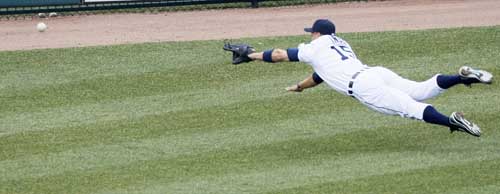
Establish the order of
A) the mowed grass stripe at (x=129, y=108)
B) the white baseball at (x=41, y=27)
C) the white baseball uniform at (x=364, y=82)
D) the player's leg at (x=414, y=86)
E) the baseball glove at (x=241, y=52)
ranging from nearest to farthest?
the white baseball uniform at (x=364, y=82) → the player's leg at (x=414, y=86) → the baseball glove at (x=241, y=52) → the mowed grass stripe at (x=129, y=108) → the white baseball at (x=41, y=27)

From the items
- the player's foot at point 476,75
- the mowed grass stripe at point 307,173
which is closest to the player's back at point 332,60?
the mowed grass stripe at point 307,173

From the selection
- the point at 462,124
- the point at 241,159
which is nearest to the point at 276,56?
the point at 241,159

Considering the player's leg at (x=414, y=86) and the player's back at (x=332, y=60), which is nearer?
the player's leg at (x=414, y=86)

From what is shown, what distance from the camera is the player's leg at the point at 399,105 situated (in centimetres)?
1076

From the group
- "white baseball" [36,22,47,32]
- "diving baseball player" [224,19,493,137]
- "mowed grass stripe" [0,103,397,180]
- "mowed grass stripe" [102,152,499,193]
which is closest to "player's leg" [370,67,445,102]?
"diving baseball player" [224,19,493,137]

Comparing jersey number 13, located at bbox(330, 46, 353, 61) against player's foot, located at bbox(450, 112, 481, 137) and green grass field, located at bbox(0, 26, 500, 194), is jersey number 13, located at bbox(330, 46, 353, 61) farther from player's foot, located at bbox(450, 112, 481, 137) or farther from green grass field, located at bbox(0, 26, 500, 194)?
player's foot, located at bbox(450, 112, 481, 137)

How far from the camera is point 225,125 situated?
12195 millimetres

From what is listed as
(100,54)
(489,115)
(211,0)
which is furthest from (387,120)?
(211,0)

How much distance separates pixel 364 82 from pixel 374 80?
9 centimetres

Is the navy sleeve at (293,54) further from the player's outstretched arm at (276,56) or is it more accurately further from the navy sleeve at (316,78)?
the navy sleeve at (316,78)

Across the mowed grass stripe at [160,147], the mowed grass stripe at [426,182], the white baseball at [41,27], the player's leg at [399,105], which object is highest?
the player's leg at [399,105]

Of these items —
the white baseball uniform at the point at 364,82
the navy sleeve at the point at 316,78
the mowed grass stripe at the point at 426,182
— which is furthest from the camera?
the navy sleeve at the point at 316,78

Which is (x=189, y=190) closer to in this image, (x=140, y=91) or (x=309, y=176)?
(x=309, y=176)

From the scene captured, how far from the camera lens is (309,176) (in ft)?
33.8
